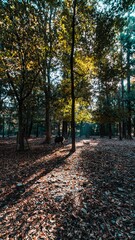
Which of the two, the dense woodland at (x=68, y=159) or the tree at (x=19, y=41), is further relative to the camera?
the tree at (x=19, y=41)

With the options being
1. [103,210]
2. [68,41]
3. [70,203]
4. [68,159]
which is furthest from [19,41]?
[103,210]

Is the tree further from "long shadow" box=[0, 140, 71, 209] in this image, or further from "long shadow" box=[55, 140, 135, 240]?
"long shadow" box=[55, 140, 135, 240]

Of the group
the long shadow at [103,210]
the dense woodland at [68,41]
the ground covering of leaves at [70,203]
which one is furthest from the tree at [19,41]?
the long shadow at [103,210]

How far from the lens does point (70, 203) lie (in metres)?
4.04

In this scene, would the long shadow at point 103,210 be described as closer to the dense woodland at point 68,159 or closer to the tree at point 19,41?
the dense woodland at point 68,159

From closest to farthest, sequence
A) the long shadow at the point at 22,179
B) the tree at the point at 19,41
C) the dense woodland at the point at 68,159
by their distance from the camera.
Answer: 1. the dense woodland at the point at 68,159
2. the long shadow at the point at 22,179
3. the tree at the point at 19,41

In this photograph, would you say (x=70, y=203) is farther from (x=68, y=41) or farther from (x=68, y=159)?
(x=68, y=41)

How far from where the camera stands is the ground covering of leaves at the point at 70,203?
313cm

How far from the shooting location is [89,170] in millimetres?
6352

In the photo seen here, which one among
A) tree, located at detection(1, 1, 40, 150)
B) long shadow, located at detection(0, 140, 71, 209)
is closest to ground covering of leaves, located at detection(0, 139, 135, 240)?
long shadow, located at detection(0, 140, 71, 209)

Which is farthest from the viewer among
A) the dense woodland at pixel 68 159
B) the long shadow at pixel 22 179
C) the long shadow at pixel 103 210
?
the long shadow at pixel 22 179

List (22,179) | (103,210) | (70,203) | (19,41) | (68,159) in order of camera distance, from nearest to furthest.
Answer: (103,210) < (70,203) < (22,179) < (68,159) < (19,41)

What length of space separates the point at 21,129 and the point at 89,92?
6.68m

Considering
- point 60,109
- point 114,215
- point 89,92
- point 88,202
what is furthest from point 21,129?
point 114,215
